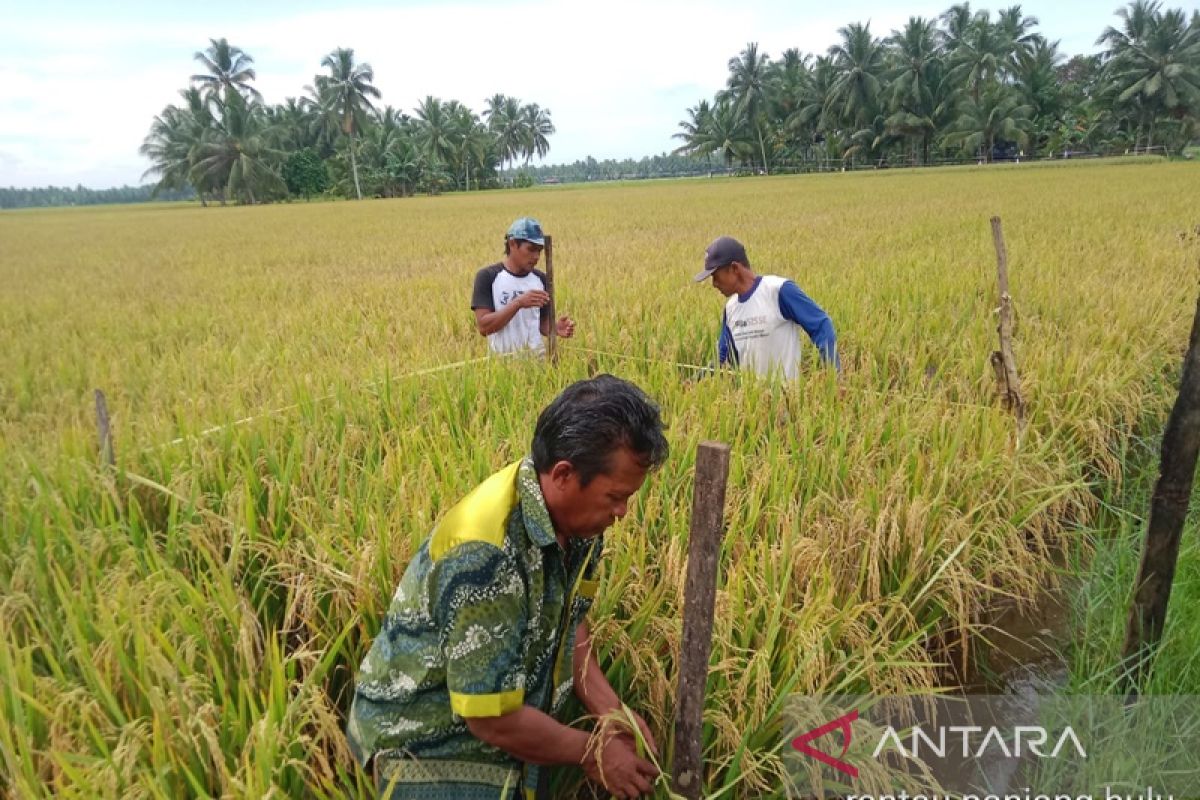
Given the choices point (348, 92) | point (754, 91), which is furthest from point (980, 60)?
point (348, 92)

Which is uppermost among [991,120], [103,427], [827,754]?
[991,120]

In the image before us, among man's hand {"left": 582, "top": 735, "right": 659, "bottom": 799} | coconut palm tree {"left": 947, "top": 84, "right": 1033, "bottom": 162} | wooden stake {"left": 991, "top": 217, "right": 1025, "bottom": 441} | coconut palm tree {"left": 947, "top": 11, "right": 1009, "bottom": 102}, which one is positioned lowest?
man's hand {"left": 582, "top": 735, "right": 659, "bottom": 799}

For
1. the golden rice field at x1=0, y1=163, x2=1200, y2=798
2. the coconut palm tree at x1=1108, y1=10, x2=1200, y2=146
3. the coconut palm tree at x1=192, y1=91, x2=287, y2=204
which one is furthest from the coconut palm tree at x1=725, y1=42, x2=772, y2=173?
the golden rice field at x1=0, y1=163, x2=1200, y2=798

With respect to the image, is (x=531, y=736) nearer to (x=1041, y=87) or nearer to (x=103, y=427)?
(x=103, y=427)

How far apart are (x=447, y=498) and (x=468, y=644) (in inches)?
44.7

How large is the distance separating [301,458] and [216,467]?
0.29 m

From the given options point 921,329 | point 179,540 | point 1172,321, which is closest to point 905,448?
point 921,329

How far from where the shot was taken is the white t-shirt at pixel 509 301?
3895 millimetres

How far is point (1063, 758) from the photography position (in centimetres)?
172

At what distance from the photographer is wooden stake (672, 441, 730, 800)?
119cm

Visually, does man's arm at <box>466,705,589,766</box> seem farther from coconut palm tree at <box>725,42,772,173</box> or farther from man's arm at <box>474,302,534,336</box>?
coconut palm tree at <box>725,42,772,173</box>

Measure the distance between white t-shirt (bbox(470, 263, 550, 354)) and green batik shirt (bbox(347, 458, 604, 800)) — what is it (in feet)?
8.67

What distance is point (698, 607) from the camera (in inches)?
51.2

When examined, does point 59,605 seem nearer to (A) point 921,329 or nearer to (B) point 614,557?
(B) point 614,557
